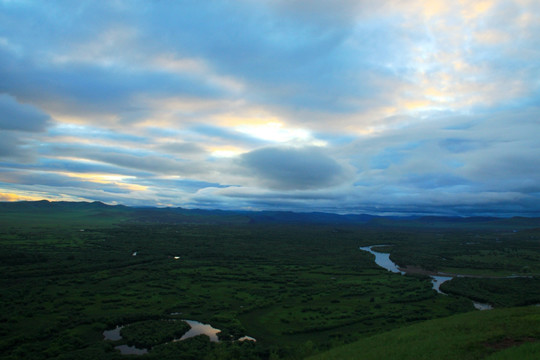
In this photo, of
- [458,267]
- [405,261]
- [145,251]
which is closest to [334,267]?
[405,261]

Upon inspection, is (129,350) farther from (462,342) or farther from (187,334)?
(462,342)

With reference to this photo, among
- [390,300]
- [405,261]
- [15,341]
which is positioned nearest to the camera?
[15,341]

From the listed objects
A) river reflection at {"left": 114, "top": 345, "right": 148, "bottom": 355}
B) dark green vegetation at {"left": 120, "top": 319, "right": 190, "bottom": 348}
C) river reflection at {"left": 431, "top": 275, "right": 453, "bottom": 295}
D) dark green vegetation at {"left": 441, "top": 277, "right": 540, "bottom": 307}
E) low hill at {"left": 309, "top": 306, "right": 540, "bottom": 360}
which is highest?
low hill at {"left": 309, "top": 306, "right": 540, "bottom": 360}

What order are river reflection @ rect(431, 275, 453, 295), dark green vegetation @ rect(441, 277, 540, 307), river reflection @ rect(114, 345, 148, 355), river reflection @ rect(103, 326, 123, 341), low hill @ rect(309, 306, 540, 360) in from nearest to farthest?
1. low hill @ rect(309, 306, 540, 360)
2. river reflection @ rect(114, 345, 148, 355)
3. river reflection @ rect(103, 326, 123, 341)
4. dark green vegetation @ rect(441, 277, 540, 307)
5. river reflection @ rect(431, 275, 453, 295)

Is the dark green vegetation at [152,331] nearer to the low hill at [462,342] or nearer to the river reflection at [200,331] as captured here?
the river reflection at [200,331]

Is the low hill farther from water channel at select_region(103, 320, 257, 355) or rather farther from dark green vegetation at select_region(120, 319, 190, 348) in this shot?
dark green vegetation at select_region(120, 319, 190, 348)

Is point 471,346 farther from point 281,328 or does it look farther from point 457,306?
point 457,306

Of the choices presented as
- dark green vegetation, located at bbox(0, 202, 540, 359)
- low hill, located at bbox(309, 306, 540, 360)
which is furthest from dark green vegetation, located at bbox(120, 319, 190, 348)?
low hill, located at bbox(309, 306, 540, 360)

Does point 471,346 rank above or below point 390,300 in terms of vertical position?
above

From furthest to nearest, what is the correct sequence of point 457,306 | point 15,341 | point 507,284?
point 507,284, point 457,306, point 15,341
